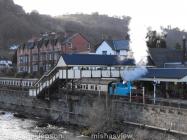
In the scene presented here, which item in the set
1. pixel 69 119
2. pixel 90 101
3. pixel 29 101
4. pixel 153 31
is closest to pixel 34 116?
pixel 29 101

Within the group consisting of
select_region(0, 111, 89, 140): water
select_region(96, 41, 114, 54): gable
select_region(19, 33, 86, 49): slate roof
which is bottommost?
select_region(0, 111, 89, 140): water

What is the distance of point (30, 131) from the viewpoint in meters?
46.1

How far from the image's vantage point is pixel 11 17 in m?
192

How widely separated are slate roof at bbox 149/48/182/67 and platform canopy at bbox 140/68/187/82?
8621 mm

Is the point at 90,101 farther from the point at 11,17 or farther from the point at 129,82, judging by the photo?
the point at 11,17

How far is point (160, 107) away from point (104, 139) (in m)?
5.54

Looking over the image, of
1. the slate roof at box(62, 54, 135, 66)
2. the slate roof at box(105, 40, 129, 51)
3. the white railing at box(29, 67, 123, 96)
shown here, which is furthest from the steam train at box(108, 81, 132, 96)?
the slate roof at box(105, 40, 129, 51)

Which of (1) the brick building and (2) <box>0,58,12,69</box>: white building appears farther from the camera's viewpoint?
(2) <box>0,58,12,69</box>: white building

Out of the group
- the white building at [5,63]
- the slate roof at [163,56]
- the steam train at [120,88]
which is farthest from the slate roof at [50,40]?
the steam train at [120,88]

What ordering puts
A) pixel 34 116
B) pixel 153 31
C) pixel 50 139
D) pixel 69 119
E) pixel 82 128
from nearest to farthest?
pixel 50 139 < pixel 82 128 < pixel 69 119 < pixel 34 116 < pixel 153 31

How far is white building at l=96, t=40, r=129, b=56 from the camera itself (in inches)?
2968

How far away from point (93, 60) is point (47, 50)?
29624 millimetres

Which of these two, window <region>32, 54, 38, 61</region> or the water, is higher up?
window <region>32, 54, 38, 61</region>

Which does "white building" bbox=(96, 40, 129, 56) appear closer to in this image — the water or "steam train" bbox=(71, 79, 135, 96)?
"steam train" bbox=(71, 79, 135, 96)
